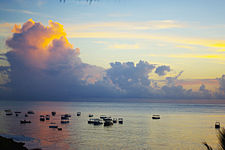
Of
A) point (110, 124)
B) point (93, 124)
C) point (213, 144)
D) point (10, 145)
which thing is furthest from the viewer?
point (93, 124)

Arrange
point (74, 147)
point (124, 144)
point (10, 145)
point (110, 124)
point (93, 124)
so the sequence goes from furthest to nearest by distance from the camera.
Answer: point (93, 124)
point (110, 124)
point (124, 144)
point (74, 147)
point (10, 145)

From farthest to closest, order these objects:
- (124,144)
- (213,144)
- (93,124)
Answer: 1. (93,124)
2. (213,144)
3. (124,144)

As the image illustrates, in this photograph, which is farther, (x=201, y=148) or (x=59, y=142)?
(x=59, y=142)

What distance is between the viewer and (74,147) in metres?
53.2

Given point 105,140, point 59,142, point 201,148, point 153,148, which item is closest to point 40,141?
point 59,142

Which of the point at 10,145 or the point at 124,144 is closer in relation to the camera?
the point at 10,145

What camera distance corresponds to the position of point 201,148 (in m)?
54.4

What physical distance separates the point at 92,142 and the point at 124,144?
7.60 metres

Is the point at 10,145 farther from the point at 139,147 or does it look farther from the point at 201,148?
the point at 201,148

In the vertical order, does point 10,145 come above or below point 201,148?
above

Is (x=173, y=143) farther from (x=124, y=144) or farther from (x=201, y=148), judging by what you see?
(x=124, y=144)

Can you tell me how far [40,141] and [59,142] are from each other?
457 cm

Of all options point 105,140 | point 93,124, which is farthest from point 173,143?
point 93,124

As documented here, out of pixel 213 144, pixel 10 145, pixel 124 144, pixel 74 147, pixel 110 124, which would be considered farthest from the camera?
pixel 110 124
